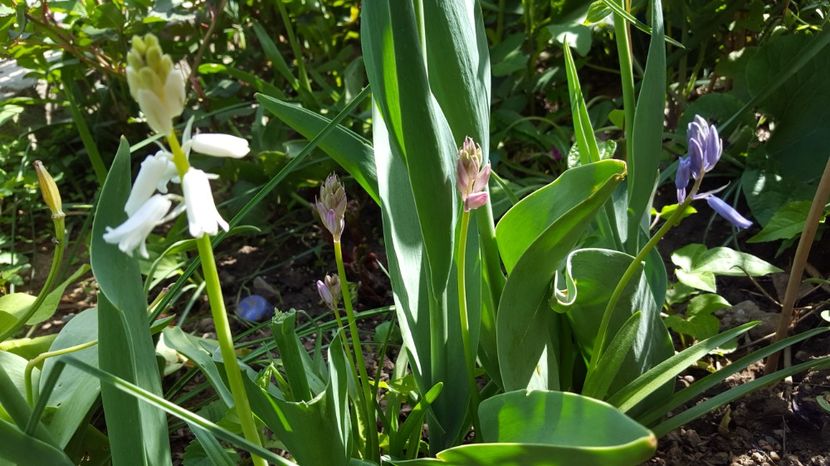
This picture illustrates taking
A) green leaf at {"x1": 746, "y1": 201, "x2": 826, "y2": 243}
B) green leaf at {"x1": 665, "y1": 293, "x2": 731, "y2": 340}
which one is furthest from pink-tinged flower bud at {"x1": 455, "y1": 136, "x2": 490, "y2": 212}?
green leaf at {"x1": 746, "y1": 201, "x2": 826, "y2": 243}

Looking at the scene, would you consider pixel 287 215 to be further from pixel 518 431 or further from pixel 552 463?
pixel 552 463

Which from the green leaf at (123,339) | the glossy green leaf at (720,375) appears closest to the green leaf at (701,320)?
the glossy green leaf at (720,375)

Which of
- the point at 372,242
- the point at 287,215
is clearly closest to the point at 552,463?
the point at 372,242

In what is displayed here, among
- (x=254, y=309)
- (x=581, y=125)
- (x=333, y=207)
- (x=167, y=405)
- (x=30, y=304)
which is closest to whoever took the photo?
(x=167, y=405)

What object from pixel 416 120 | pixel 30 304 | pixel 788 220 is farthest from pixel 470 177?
pixel 30 304

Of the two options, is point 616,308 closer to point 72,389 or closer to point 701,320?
point 701,320

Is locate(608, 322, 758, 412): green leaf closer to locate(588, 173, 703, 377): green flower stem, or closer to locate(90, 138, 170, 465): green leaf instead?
locate(588, 173, 703, 377): green flower stem
